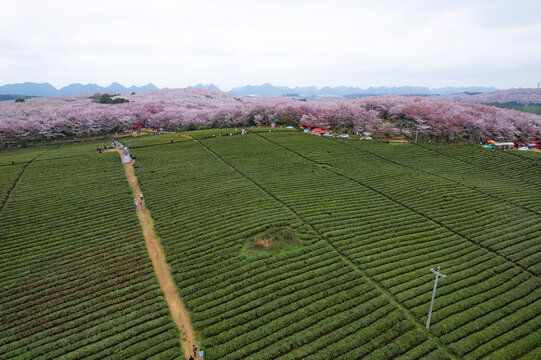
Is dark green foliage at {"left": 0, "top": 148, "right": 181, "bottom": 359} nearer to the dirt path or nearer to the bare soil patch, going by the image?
the dirt path

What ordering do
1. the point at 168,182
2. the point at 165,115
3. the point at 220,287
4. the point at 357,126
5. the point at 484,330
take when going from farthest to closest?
1. the point at 165,115
2. the point at 357,126
3. the point at 168,182
4. the point at 220,287
5. the point at 484,330

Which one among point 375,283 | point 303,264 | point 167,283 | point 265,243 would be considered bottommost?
point 167,283

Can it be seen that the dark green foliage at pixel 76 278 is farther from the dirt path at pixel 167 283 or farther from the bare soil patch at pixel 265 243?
the bare soil patch at pixel 265 243

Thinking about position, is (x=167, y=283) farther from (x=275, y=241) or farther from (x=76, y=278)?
(x=275, y=241)

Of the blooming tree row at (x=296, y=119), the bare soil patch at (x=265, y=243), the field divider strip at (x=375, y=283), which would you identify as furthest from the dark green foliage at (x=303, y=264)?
the blooming tree row at (x=296, y=119)

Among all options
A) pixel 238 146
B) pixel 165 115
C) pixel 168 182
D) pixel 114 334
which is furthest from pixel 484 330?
pixel 165 115

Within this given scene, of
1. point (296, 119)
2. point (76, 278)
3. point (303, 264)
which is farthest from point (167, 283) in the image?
point (296, 119)

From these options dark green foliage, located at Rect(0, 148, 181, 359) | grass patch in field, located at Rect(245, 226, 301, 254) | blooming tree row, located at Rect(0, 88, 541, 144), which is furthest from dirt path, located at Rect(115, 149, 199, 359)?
blooming tree row, located at Rect(0, 88, 541, 144)

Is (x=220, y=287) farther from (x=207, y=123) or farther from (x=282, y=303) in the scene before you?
(x=207, y=123)
